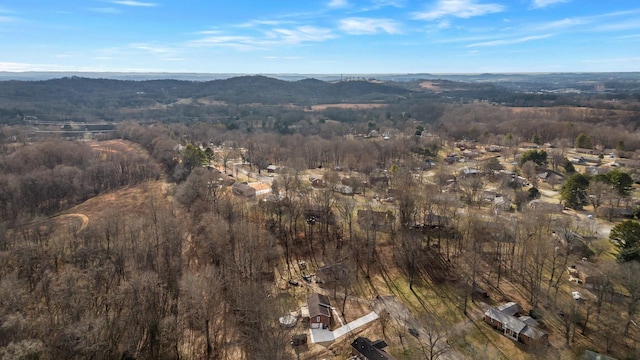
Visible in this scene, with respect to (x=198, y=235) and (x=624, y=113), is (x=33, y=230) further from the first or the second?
(x=624, y=113)

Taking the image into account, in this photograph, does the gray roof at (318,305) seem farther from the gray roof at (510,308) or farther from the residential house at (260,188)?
the residential house at (260,188)

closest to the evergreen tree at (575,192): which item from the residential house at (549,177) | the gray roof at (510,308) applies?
the residential house at (549,177)

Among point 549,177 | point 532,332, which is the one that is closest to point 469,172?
point 549,177

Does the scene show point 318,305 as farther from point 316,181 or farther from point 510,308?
point 316,181

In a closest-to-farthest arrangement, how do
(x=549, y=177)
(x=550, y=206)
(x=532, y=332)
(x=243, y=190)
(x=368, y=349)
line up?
(x=368, y=349)
(x=532, y=332)
(x=550, y=206)
(x=243, y=190)
(x=549, y=177)

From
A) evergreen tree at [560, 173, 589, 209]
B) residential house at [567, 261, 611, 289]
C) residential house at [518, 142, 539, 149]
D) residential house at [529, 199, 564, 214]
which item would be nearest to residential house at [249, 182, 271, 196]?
residential house at [529, 199, 564, 214]

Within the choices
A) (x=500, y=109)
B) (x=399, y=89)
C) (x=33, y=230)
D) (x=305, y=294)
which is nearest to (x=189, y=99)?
(x=399, y=89)
